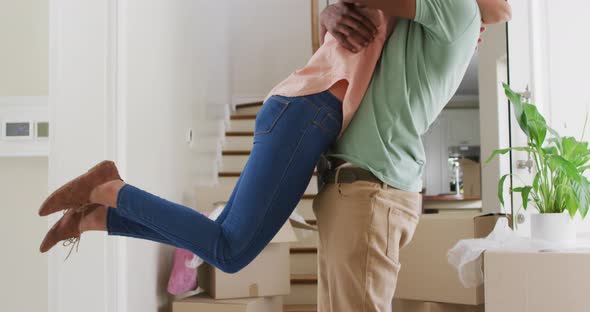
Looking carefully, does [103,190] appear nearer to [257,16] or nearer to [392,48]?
[392,48]

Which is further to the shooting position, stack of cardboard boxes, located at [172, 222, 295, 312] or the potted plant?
stack of cardboard boxes, located at [172, 222, 295, 312]

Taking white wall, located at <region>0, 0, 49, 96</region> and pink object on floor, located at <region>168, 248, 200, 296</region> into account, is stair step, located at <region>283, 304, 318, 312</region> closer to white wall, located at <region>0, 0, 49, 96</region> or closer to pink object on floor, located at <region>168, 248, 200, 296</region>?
pink object on floor, located at <region>168, 248, 200, 296</region>

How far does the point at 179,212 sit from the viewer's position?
1574 mm

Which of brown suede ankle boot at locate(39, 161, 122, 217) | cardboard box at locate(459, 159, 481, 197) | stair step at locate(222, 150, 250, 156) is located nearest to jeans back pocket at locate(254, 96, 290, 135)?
brown suede ankle boot at locate(39, 161, 122, 217)

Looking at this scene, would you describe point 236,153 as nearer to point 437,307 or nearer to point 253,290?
point 253,290

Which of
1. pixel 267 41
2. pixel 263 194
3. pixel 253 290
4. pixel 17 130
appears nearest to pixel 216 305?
pixel 253 290

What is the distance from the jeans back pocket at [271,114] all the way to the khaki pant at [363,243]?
0.20 metres

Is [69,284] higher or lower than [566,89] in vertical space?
lower

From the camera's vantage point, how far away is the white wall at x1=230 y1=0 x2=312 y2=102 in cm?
693

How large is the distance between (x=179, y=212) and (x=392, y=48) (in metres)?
0.60

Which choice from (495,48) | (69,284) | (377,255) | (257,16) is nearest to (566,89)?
(495,48)

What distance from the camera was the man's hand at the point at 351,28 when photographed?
1495 mm

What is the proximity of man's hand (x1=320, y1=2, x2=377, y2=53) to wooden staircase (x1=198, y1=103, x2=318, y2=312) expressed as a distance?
7.74 feet

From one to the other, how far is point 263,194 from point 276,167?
67 millimetres
